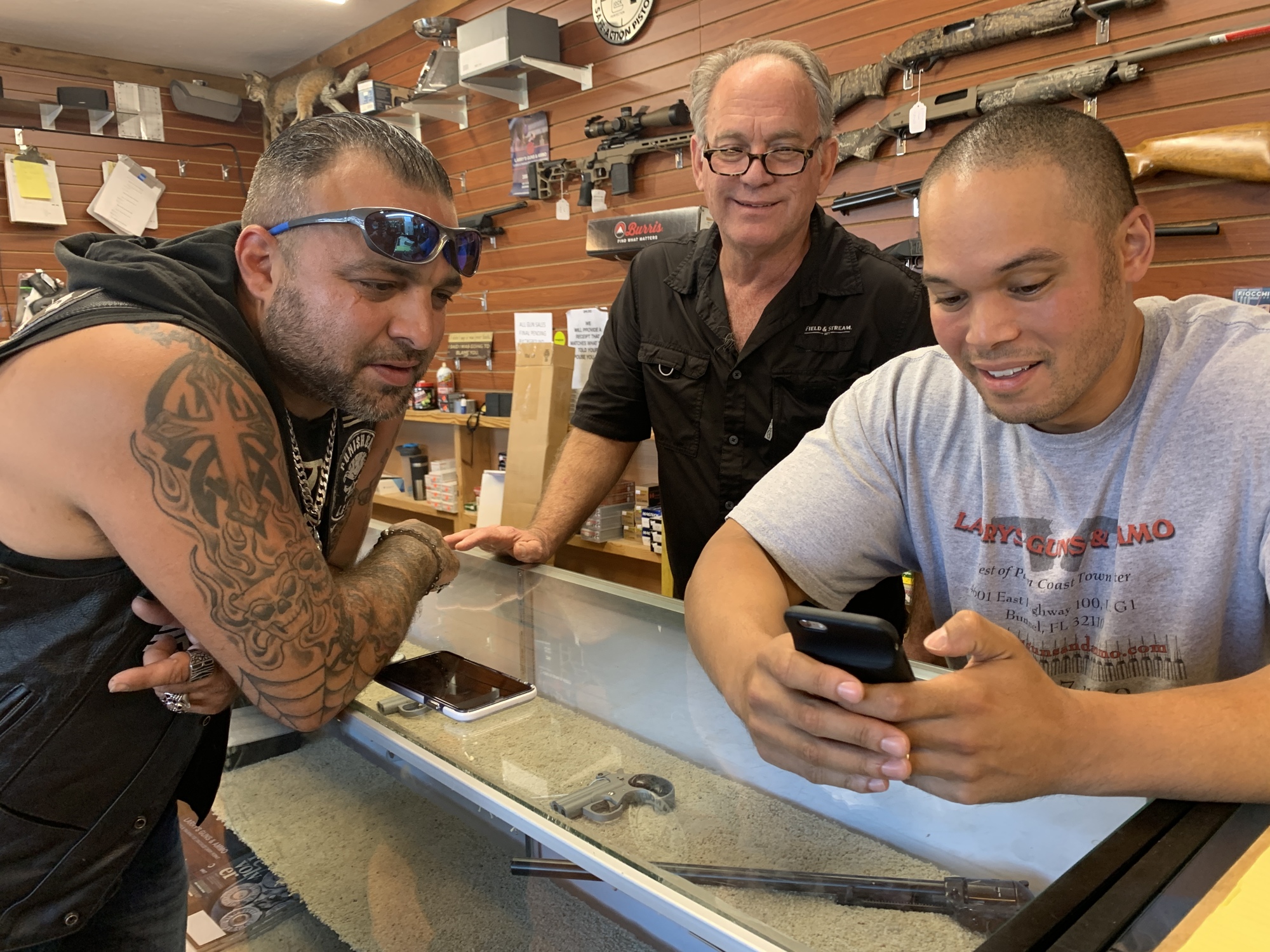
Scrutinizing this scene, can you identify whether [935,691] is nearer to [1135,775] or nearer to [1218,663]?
[1135,775]

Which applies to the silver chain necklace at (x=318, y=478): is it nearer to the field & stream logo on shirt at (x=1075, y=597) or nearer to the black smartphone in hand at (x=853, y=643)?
the black smartphone in hand at (x=853, y=643)

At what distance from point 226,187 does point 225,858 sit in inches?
245

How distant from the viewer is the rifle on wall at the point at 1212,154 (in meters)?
2.15

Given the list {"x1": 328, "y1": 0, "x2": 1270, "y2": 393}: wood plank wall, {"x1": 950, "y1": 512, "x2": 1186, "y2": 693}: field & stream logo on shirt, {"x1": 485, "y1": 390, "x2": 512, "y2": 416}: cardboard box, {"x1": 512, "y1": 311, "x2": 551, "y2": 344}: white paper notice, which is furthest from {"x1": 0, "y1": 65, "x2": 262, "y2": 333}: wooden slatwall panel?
{"x1": 950, "y1": 512, "x2": 1186, "y2": 693}: field & stream logo on shirt

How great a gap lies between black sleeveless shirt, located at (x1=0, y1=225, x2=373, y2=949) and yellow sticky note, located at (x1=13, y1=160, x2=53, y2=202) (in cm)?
546

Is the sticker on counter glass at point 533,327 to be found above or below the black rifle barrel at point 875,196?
below

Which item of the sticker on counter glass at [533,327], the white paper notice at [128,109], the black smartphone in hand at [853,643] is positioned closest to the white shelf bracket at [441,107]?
the sticker on counter glass at [533,327]

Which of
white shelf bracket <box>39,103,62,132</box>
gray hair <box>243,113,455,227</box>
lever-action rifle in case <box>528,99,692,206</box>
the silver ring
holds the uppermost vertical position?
white shelf bracket <box>39,103,62,132</box>

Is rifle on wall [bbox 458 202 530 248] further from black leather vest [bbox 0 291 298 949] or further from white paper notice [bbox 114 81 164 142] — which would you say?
black leather vest [bbox 0 291 298 949]

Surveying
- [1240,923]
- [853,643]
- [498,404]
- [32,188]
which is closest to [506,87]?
[498,404]

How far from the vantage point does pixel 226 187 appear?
6441 mm

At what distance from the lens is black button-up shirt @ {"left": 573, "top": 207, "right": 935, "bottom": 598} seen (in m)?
1.90

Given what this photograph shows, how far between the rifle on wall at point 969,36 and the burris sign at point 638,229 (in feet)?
2.14

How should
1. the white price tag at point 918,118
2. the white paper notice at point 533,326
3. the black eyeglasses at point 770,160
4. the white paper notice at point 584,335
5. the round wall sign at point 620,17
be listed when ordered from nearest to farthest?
the black eyeglasses at point 770,160 → the white price tag at point 918,118 → the round wall sign at point 620,17 → the white paper notice at point 584,335 → the white paper notice at point 533,326
